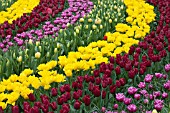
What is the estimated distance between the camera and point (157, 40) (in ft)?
17.8

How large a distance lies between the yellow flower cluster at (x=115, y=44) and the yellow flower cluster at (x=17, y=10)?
7.05 ft

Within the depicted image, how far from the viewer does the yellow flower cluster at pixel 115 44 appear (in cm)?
463

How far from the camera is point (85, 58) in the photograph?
4887mm

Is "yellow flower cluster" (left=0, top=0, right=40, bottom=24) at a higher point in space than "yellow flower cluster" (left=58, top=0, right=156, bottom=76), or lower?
lower

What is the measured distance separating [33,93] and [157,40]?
84.5 inches

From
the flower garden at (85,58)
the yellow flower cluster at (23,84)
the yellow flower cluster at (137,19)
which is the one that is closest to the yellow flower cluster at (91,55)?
the flower garden at (85,58)

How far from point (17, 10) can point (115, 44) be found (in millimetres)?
3493

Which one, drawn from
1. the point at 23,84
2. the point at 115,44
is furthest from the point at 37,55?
the point at 115,44

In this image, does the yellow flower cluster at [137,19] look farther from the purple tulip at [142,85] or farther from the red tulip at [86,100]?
the red tulip at [86,100]

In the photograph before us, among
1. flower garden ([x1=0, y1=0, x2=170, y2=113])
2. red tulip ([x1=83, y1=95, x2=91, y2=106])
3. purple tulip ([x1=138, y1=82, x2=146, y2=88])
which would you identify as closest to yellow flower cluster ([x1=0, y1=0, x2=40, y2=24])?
flower garden ([x1=0, y1=0, x2=170, y2=113])

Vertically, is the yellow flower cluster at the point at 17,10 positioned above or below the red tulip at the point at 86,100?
below

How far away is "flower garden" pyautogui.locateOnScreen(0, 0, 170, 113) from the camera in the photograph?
382 centimetres

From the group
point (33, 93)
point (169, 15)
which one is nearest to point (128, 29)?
point (169, 15)

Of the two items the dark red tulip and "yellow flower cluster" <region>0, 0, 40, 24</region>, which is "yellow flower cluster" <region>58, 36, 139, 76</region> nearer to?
the dark red tulip
